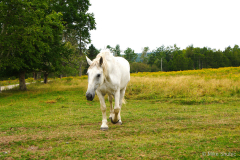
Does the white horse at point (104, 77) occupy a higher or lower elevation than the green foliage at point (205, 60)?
lower

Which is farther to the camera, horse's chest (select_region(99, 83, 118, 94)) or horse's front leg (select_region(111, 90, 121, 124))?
horse's front leg (select_region(111, 90, 121, 124))

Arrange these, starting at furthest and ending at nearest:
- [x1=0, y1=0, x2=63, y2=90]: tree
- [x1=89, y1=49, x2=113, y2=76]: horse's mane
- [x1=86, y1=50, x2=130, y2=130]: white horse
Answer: [x1=0, y1=0, x2=63, y2=90]: tree → [x1=89, y1=49, x2=113, y2=76]: horse's mane → [x1=86, y1=50, x2=130, y2=130]: white horse

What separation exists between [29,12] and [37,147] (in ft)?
47.6

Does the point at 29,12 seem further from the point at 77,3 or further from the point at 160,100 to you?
the point at 160,100

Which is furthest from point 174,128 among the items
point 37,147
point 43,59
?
point 43,59

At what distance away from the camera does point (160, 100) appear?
11.8 m

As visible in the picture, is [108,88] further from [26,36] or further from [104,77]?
[26,36]

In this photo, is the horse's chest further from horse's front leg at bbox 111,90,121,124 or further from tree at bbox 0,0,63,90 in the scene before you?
tree at bbox 0,0,63,90

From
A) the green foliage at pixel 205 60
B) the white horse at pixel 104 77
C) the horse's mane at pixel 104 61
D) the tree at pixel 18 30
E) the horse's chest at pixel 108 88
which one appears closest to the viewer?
the white horse at pixel 104 77

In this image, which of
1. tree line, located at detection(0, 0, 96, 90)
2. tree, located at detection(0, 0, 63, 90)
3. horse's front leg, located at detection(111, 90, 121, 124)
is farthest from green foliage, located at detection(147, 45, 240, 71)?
horse's front leg, located at detection(111, 90, 121, 124)

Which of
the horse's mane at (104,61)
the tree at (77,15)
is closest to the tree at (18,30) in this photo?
the tree at (77,15)

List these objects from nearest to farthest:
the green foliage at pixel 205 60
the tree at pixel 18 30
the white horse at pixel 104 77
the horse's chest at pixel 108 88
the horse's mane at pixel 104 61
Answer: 1. the white horse at pixel 104 77
2. the horse's mane at pixel 104 61
3. the horse's chest at pixel 108 88
4. the tree at pixel 18 30
5. the green foliage at pixel 205 60

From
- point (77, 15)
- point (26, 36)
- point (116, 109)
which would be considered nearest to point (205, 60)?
point (77, 15)

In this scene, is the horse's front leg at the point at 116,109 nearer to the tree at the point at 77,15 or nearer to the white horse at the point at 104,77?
the white horse at the point at 104,77
